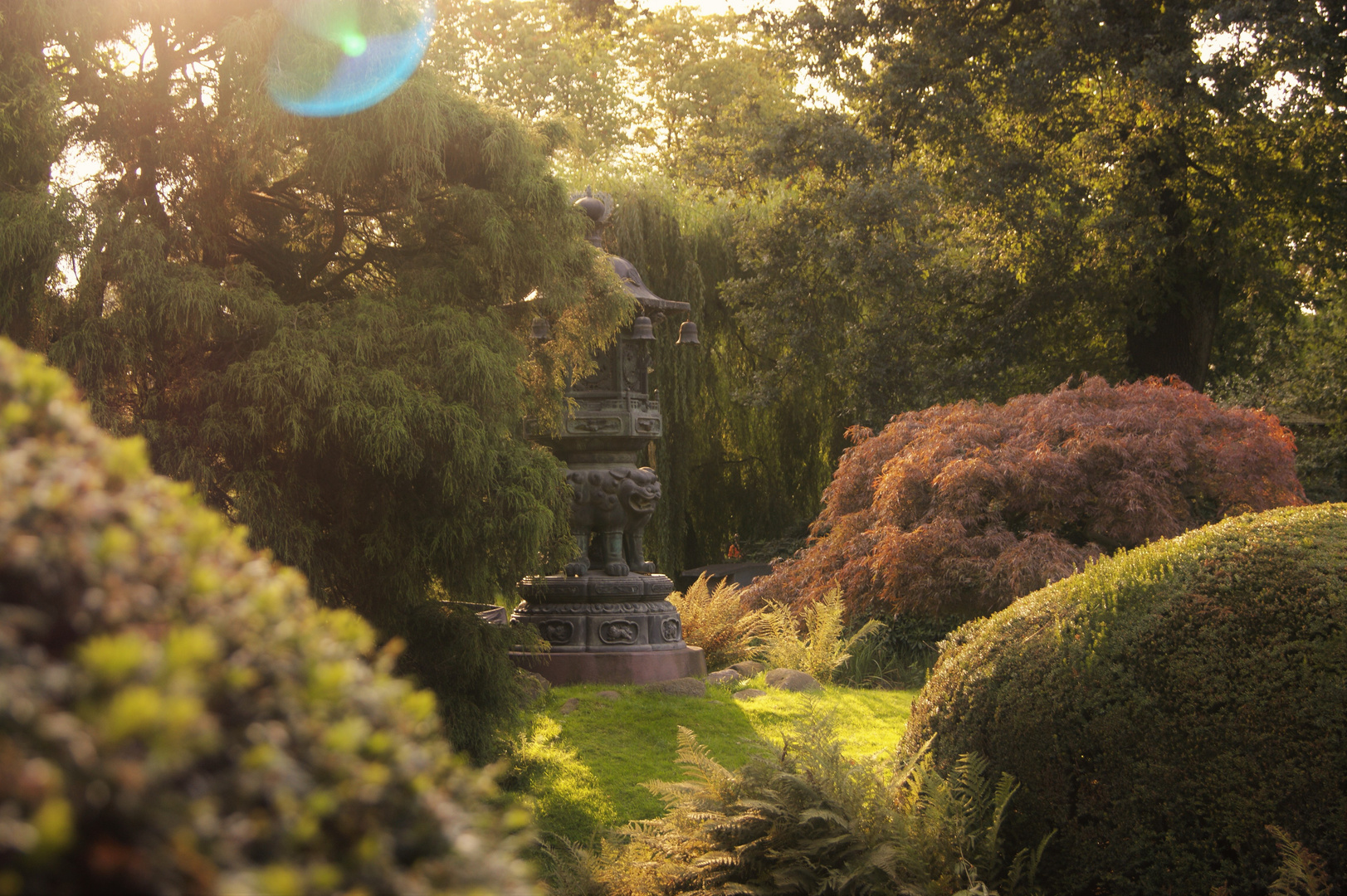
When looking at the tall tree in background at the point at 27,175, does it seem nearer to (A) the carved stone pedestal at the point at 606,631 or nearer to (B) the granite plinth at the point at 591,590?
(A) the carved stone pedestal at the point at 606,631

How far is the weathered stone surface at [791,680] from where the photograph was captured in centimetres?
953

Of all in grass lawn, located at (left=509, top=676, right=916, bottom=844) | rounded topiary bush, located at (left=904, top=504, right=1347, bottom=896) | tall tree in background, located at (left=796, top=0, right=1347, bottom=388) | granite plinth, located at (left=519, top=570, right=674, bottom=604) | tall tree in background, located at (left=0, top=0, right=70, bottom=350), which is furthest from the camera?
tall tree in background, located at (left=796, top=0, right=1347, bottom=388)

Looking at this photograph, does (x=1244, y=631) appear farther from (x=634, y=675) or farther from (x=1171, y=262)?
(x=1171, y=262)

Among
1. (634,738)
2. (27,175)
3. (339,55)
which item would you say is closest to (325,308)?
(339,55)

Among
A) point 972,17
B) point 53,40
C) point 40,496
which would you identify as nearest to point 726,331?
point 972,17

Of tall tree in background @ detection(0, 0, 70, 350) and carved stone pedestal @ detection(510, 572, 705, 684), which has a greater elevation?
tall tree in background @ detection(0, 0, 70, 350)

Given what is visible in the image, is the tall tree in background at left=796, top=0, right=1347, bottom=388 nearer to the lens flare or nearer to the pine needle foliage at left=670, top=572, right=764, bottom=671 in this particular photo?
the pine needle foliage at left=670, top=572, right=764, bottom=671

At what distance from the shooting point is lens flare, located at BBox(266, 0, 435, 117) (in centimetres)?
579

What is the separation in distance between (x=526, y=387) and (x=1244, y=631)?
4485mm

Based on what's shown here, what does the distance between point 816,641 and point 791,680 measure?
1.01 meters

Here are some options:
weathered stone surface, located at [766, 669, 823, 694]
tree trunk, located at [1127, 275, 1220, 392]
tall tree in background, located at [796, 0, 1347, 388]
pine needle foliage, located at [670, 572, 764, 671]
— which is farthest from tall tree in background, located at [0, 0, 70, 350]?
tree trunk, located at [1127, 275, 1220, 392]

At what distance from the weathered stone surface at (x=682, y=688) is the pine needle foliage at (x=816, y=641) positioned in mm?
1508

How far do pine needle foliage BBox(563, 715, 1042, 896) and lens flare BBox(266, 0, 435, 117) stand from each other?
3.83 metres

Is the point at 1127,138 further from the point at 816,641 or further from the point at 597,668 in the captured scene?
the point at 597,668
